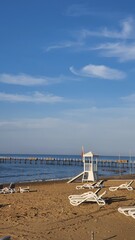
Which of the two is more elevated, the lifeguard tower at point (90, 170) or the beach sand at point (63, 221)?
the lifeguard tower at point (90, 170)

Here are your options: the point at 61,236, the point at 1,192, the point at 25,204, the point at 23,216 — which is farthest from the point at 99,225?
the point at 1,192

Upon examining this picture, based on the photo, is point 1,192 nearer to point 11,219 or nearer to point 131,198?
point 131,198

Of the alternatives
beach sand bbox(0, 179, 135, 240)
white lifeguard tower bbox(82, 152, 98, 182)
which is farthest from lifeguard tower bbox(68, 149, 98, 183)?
beach sand bbox(0, 179, 135, 240)

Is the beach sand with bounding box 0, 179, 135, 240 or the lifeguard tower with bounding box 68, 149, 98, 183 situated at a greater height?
the lifeguard tower with bounding box 68, 149, 98, 183

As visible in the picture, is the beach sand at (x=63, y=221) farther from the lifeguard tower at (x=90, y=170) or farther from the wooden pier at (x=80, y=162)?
the wooden pier at (x=80, y=162)

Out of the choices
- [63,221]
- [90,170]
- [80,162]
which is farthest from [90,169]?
[80,162]

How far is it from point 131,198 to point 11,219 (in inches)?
233

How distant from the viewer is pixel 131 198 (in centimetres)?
1399

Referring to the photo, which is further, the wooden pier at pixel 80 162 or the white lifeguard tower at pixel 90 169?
the wooden pier at pixel 80 162

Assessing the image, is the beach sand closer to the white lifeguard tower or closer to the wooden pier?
the white lifeguard tower

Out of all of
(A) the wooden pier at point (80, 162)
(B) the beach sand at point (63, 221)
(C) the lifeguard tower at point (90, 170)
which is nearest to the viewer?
(B) the beach sand at point (63, 221)

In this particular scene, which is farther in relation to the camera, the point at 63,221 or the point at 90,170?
the point at 90,170

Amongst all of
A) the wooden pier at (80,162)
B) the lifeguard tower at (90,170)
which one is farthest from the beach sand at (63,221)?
the wooden pier at (80,162)

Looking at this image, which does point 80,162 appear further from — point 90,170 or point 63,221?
point 63,221
